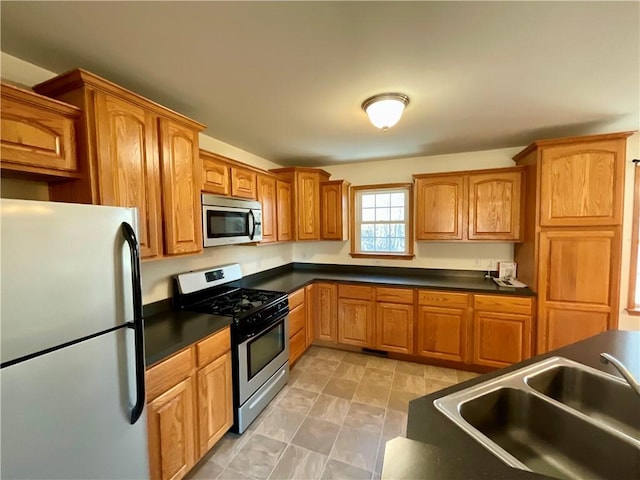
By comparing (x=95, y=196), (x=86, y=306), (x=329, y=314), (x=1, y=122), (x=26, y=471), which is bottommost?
(x=329, y=314)

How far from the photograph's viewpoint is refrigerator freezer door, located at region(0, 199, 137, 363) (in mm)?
851

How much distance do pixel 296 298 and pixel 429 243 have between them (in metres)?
1.83

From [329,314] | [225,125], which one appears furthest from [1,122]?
[329,314]

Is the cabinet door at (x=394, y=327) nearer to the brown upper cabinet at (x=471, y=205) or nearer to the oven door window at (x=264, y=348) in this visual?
the brown upper cabinet at (x=471, y=205)

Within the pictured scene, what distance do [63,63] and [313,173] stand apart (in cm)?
249

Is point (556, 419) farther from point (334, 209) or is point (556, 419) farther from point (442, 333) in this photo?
point (334, 209)

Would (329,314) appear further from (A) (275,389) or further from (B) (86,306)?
(B) (86,306)

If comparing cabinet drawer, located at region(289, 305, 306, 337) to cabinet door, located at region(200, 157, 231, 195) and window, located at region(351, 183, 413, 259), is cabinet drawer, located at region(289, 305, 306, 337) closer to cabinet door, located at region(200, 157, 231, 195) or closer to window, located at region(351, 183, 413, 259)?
window, located at region(351, 183, 413, 259)

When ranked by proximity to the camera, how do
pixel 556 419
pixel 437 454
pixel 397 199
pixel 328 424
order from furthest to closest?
pixel 397 199
pixel 328 424
pixel 556 419
pixel 437 454

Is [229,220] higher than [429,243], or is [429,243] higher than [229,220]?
[229,220]

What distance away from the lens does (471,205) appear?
3018 millimetres

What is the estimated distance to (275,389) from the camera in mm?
2439

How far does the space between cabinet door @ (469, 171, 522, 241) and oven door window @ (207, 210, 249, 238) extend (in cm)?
244

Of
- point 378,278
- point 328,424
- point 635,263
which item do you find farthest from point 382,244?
point 635,263
